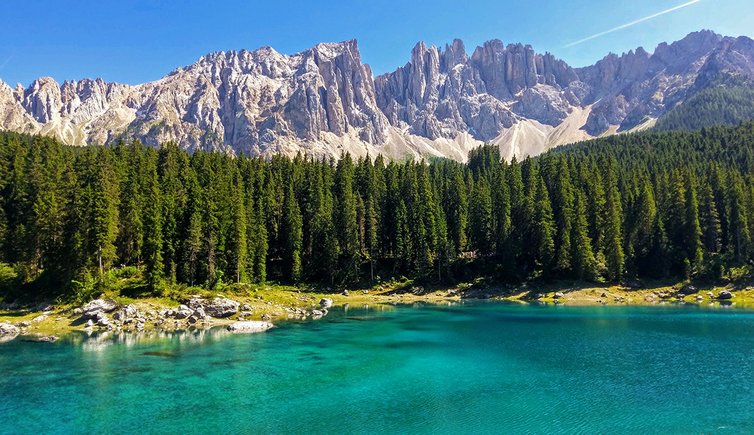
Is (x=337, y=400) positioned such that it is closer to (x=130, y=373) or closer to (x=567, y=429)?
(x=567, y=429)

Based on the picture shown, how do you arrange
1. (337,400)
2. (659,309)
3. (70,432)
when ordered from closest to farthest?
(70,432) < (337,400) < (659,309)

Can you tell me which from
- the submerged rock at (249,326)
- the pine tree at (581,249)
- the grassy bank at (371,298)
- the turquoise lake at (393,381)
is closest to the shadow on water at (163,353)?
the turquoise lake at (393,381)

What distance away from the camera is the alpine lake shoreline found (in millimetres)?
60656

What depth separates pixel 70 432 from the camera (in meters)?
27.0

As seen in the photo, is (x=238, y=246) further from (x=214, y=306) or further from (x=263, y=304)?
(x=214, y=306)

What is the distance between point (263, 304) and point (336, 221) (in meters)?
34.7

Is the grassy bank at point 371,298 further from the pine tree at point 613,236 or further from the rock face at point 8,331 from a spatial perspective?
the pine tree at point 613,236

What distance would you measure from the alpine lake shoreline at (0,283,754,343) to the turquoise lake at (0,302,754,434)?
5.64 m

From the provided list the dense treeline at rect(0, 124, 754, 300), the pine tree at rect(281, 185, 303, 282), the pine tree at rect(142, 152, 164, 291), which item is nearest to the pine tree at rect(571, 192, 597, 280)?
the dense treeline at rect(0, 124, 754, 300)

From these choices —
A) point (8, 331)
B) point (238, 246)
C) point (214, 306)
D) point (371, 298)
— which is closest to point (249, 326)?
point (214, 306)

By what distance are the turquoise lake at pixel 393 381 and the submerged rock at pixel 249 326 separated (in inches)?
125

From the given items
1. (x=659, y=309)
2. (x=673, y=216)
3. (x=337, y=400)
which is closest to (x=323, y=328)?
(x=337, y=400)

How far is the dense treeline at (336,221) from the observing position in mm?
74938

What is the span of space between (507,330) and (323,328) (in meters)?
24.3
